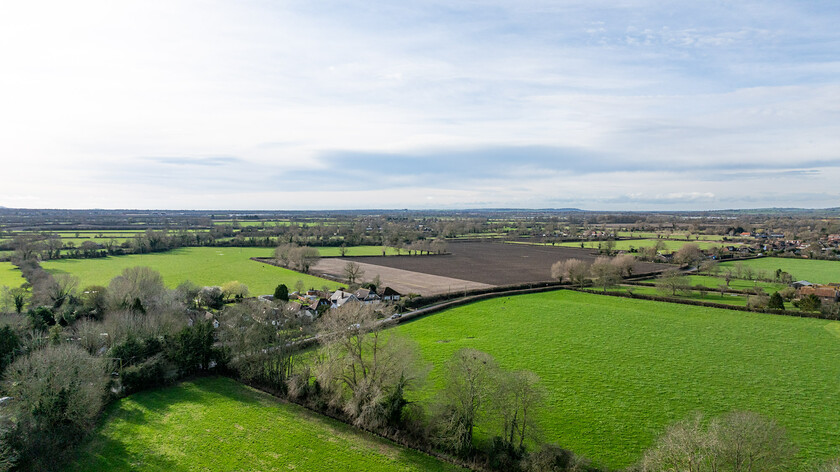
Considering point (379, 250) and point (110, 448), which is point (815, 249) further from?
point (110, 448)

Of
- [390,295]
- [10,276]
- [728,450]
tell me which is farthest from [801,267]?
[10,276]

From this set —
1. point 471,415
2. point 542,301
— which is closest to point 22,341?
point 471,415

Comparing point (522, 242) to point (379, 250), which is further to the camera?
point (522, 242)

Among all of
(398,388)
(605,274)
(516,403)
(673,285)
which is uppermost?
(605,274)

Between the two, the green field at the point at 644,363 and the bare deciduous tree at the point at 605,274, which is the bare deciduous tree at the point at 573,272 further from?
the green field at the point at 644,363

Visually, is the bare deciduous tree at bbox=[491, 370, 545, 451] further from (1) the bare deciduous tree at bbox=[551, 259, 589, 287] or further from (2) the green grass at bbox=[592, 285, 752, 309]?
(1) the bare deciduous tree at bbox=[551, 259, 589, 287]

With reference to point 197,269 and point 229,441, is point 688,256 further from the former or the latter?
point 197,269

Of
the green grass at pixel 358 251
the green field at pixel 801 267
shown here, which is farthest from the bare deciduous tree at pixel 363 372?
the green grass at pixel 358 251
